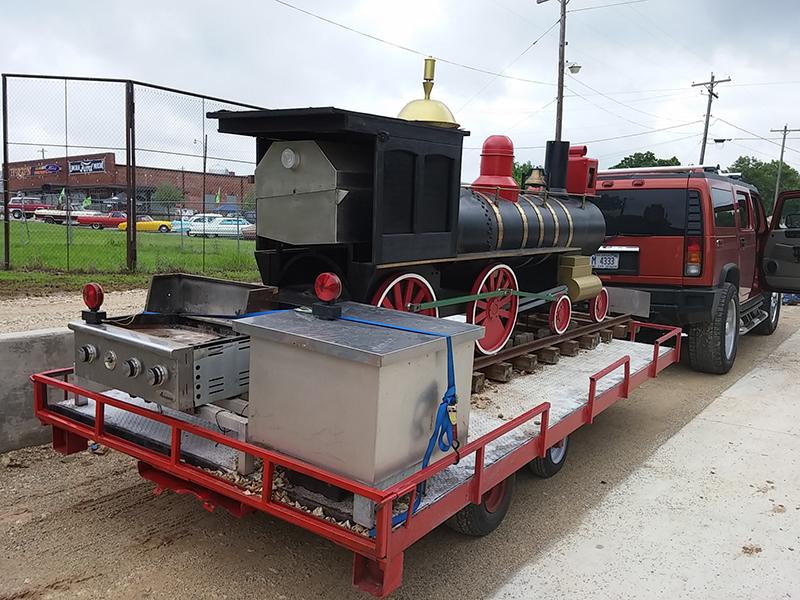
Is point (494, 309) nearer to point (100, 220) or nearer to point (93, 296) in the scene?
point (93, 296)

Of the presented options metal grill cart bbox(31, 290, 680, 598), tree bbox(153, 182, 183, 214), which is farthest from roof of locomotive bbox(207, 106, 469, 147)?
tree bbox(153, 182, 183, 214)

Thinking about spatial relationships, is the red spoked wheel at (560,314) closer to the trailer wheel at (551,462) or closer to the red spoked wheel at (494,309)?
the red spoked wheel at (494,309)

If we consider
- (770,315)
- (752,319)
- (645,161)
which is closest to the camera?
(752,319)

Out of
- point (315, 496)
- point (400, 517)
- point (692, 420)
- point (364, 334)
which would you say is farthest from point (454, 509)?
point (692, 420)

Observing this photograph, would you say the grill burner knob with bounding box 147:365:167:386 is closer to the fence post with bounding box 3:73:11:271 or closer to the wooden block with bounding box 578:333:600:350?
the wooden block with bounding box 578:333:600:350

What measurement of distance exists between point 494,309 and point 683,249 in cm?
329

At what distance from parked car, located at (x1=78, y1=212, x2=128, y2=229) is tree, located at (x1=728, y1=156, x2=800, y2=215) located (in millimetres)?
57644

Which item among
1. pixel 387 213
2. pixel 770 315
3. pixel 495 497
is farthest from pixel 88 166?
pixel 770 315

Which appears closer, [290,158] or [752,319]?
[290,158]

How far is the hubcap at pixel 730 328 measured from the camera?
8.09m

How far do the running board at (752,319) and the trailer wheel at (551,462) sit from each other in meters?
5.27

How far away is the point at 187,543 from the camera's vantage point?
3.69m

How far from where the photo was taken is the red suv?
7.44 m

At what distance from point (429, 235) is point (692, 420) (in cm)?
371
